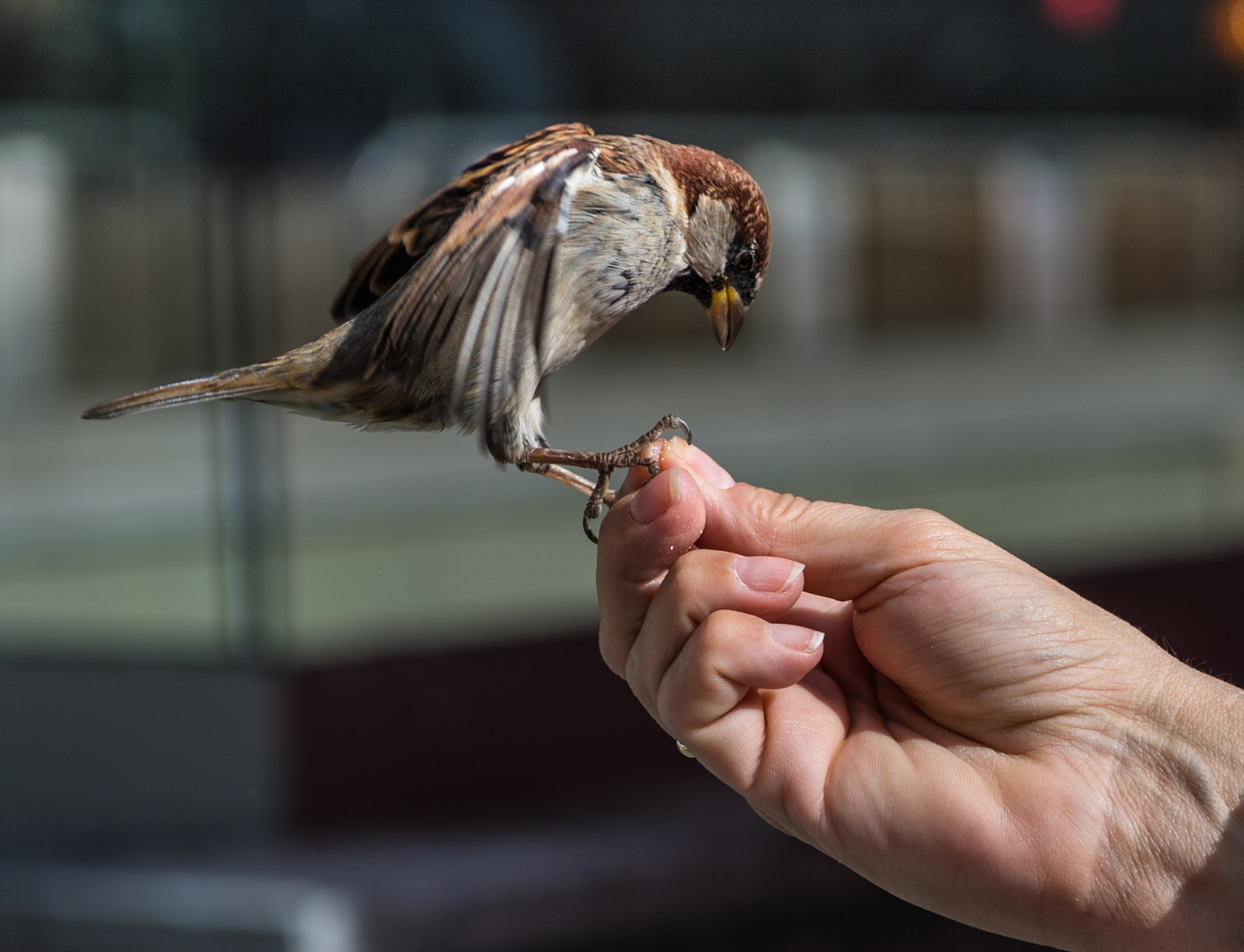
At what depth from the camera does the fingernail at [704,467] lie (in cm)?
230

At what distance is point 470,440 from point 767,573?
12.2ft

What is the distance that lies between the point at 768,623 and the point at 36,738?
413 cm

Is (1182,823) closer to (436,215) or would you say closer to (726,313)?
(726,313)

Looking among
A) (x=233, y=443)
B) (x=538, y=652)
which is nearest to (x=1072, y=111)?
(x=538, y=652)

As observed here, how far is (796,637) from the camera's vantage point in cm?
212

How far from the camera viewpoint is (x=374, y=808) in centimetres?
536

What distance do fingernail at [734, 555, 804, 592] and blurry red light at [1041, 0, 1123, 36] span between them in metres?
5.88

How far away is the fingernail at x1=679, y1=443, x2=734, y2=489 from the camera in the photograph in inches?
90.4

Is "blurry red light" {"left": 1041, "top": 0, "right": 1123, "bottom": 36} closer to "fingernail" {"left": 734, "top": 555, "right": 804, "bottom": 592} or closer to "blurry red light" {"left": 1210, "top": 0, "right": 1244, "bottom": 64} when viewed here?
"blurry red light" {"left": 1210, "top": 0, "right": 1244, "bottom": 64}

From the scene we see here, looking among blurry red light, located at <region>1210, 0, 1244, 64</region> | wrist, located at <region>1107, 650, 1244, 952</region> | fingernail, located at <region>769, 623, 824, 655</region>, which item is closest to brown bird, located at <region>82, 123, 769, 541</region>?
fingernail, located at <region>769, 623, 824, 655</region>

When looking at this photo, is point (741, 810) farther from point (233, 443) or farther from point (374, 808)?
point (233, 443)

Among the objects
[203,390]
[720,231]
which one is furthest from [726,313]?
[203,390]

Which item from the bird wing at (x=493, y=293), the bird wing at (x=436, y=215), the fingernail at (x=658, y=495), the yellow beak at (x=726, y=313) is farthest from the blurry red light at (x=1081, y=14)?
the fingernail at (x=658, y=495)

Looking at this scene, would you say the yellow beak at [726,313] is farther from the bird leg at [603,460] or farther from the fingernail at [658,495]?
the fingernail at [658,495]
